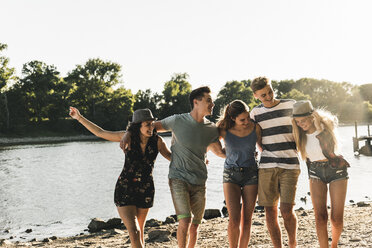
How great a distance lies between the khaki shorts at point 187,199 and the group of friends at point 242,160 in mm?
11

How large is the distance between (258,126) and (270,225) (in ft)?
4.13

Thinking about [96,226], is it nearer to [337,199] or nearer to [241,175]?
[241,175]

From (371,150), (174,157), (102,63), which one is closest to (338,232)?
(174,157)

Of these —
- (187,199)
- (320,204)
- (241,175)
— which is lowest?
(320,204)

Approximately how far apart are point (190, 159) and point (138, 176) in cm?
64

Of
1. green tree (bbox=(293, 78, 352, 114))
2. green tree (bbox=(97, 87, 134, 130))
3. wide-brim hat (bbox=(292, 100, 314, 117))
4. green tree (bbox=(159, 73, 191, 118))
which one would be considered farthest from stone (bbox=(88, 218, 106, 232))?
green tree (bbox=(293, 78, 352, 114))

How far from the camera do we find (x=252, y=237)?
26.3ft

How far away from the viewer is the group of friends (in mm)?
4867

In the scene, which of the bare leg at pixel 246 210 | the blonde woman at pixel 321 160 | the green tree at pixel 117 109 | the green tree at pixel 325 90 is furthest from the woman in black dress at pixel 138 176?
the green tree at pixel 325 90

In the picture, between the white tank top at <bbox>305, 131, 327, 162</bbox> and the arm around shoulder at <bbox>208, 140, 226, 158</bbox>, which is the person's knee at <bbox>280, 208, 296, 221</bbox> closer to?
the white tank top at <bbox>305, 131, 327, 162</bbox>

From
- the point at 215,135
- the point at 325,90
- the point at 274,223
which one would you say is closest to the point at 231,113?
the point at 215,135

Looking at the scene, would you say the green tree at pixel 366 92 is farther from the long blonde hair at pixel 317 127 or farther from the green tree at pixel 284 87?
the long blonde hair at pixel 317 127

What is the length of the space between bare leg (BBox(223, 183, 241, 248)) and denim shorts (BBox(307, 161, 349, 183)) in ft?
3.24

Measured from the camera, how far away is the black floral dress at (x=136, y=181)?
473cm
